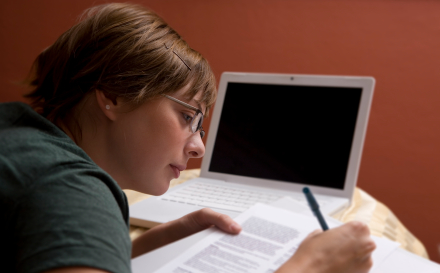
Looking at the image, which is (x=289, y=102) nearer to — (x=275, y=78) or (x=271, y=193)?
(x=275, y=78)

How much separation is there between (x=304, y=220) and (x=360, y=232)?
0.17 m

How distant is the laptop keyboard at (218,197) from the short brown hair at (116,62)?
0.70ft

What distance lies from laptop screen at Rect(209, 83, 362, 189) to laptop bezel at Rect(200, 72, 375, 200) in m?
0.01

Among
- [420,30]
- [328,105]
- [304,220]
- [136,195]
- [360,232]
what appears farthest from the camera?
[420,30]

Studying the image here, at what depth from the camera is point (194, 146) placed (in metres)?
0.56

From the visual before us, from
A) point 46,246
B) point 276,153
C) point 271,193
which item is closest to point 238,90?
point 276,153

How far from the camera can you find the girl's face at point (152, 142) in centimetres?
52

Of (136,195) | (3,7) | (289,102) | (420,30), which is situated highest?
(420,30)

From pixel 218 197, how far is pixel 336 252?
371 mm

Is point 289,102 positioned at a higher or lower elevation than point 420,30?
lower

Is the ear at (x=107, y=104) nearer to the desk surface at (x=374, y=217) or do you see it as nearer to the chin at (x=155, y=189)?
the chin at (x=155, y=189)

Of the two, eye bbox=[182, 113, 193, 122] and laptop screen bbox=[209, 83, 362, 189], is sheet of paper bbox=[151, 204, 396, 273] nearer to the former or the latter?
eye bbox=[182, 113, 193, 122]

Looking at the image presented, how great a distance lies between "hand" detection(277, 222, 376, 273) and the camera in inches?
15.9

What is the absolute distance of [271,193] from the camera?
0.91m
